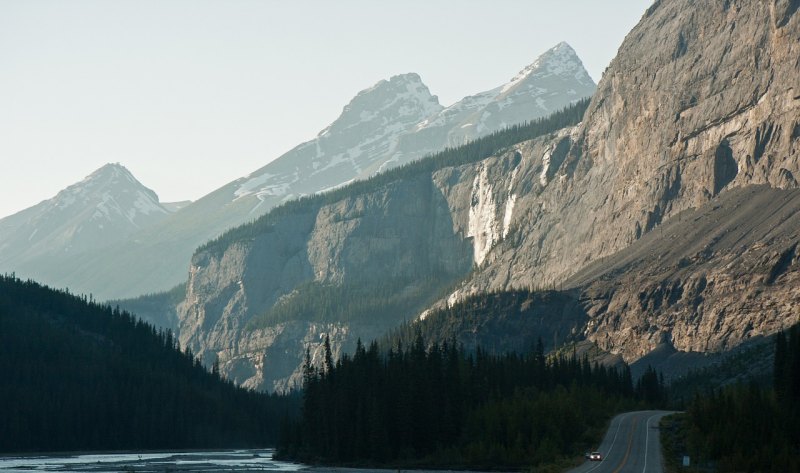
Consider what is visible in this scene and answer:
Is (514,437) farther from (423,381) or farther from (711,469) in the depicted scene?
(711,469)

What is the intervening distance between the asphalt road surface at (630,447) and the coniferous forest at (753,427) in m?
3.69

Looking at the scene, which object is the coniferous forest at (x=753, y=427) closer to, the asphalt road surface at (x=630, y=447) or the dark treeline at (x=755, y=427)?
the dark treeline at (x=755, y=427)

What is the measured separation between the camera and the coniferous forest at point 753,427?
11956cm

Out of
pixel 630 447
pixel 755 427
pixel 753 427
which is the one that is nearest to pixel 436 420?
pixel 630 447

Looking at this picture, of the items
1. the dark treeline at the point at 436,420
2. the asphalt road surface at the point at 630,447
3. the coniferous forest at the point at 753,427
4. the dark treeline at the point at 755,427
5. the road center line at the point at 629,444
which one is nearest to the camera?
the dark treeline at the point at 755,427

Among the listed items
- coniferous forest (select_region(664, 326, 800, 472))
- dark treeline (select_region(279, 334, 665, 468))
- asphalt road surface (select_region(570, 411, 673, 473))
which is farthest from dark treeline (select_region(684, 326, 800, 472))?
dark treeline (select_region(279, 334, 665, 468))

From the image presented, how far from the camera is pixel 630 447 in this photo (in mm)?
140750

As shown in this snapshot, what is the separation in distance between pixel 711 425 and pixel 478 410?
39.7 meters

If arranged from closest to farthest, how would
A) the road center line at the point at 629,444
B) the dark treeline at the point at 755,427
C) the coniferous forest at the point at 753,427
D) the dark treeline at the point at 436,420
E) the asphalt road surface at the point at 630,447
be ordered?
the dark treeline at the point at 755,427 → the coniferous forest at the point at 753,427 → the asphalt road surface at the point at 630,447 → the road center line at the point at 629,444 → the dark treeline at the point at 436,420

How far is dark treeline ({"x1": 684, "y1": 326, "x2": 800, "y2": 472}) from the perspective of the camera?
119438 mm

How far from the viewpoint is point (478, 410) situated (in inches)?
7023

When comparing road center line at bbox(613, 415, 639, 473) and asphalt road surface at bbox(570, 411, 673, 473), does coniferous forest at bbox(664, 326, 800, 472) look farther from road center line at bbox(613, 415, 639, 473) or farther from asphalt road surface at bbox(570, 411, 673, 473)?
road center line at bbox(613, 415, 639, 473)

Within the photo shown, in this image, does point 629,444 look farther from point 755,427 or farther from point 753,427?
point 755,427

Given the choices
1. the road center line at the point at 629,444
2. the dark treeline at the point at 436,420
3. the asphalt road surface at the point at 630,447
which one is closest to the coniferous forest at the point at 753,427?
the asphalt road surface at the point at 630,447
